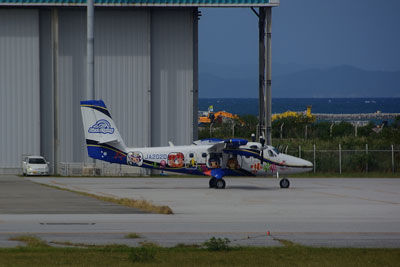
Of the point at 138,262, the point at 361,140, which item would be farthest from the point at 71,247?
the point at 361,140

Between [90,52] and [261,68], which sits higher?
[90,52]

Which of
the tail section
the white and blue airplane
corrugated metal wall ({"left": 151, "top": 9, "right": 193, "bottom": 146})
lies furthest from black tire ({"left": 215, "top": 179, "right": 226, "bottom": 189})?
corrugated metal wall ({"left": 151, "top": 9, "right": 193, "bottom": 146})

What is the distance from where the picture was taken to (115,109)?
180 feet

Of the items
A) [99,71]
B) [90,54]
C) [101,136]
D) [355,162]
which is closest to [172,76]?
[99,71]

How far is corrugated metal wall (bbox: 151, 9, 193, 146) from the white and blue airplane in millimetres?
15735

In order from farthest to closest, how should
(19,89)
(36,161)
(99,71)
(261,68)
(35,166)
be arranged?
(261,68) < (99,71) < (19,89) < (36,161) < (35,166)

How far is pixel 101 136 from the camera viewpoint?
38.7m

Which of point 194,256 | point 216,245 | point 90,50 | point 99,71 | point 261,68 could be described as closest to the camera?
point 194,256

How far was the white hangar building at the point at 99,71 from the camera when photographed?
175ft

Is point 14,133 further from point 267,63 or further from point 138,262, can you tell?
point 138,262

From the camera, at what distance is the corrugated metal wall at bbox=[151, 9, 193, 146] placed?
181 feet

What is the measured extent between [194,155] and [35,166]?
15.9m

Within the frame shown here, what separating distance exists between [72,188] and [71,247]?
68.2ft

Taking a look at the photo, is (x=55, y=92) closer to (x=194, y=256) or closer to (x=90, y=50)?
(x=90, y=50)
